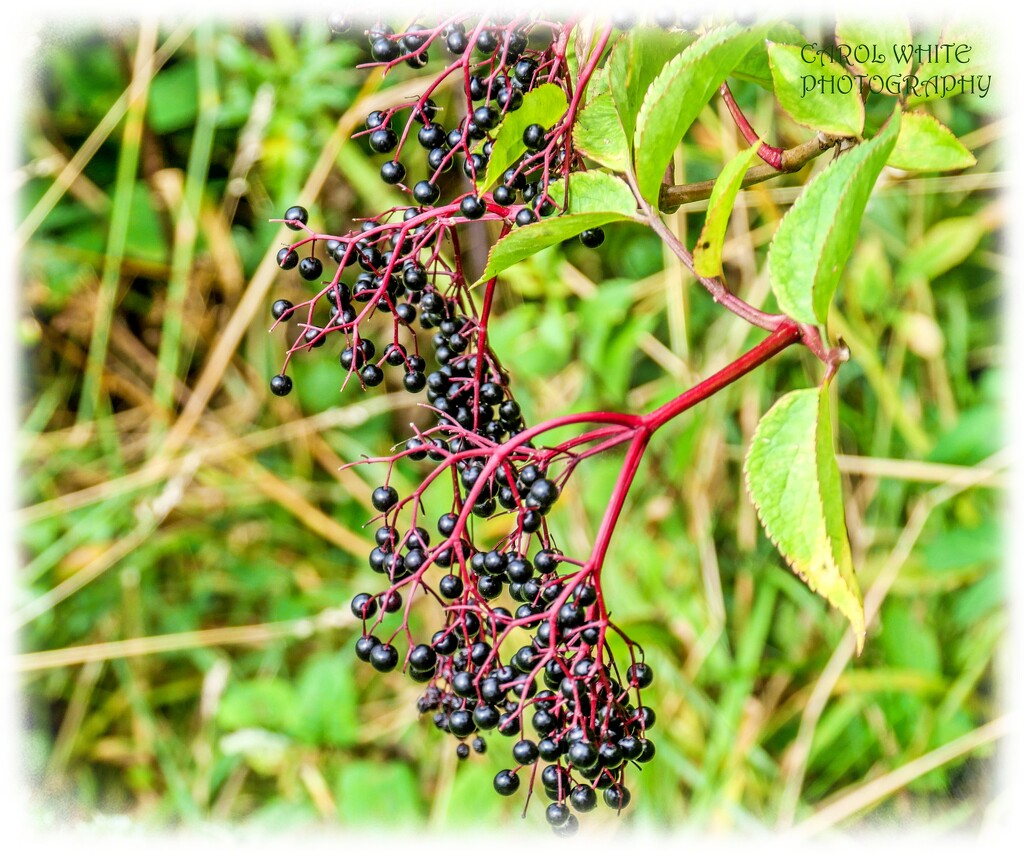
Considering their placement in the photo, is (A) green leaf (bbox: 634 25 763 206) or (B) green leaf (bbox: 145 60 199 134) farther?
(B) green leaf (bbox: 145 60 199 134)

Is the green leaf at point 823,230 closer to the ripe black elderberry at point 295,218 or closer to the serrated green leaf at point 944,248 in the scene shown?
the ripe black elderberry at point 295,218

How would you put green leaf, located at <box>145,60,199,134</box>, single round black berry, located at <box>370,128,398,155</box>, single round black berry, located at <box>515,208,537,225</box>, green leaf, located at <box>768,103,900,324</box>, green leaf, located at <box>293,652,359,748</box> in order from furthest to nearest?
green leaf, located at <box>145,60,199,134</box>
green leaf, located at <box>293,652,359,748</box>
single round black berry, located at <box>370,128,398,155</box>
single round black berry, located at <box>515,208,537,225</box>
green leaf, located at <box>768,103,900,324</box>

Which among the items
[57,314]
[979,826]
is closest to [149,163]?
[57,314]

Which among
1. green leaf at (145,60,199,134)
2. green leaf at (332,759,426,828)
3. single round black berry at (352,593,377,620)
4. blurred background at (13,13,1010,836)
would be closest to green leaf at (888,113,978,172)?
single round black berry at (352,593,377,620)

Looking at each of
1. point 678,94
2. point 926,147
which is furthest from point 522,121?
point 926,147

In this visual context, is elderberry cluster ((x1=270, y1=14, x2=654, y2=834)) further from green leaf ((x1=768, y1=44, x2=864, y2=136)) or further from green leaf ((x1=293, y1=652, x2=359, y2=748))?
green leaf ((x1=293, y1=652, x2=359, y2=748))

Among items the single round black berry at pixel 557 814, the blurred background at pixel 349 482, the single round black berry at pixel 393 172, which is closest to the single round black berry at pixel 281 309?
the single round black berry at pixel 393 172

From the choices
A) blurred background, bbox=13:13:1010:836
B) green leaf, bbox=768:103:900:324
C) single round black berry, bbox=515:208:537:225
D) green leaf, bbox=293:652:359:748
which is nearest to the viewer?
green leaf, bbox=768:103:900:324
